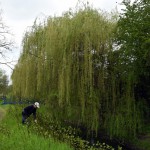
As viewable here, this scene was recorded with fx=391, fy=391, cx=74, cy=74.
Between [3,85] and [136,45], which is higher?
[3,85]

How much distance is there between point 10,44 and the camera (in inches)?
745

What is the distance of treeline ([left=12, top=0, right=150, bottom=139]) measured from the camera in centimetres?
2019

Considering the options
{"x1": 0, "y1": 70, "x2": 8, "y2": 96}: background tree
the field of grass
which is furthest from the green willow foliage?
{"x1": 0, "y1": 70, "x2": 8, "y2": 96}: background tree

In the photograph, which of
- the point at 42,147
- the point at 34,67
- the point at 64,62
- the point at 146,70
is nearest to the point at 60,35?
the point at 64,62

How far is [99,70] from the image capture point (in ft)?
67.9

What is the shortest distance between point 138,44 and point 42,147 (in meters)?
9.88

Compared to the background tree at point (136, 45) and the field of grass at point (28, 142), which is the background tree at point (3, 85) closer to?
the background tree at point (136, 45)

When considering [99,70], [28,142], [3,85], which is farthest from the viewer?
[3,85]

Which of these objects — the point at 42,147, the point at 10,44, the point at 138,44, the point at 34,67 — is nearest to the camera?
the point at 42,147

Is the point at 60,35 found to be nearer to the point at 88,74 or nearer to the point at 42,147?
the point at 88,74

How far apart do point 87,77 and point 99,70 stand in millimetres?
977

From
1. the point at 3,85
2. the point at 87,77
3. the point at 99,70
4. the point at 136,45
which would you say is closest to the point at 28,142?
the point at 87,77

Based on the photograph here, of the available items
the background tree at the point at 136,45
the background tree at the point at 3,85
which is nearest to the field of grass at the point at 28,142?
the background tree at the point at 136,45

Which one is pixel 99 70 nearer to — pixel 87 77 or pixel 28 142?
pixel 87 77
